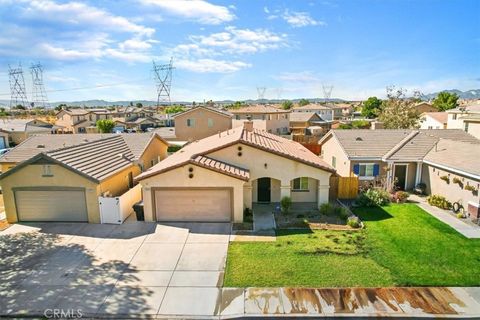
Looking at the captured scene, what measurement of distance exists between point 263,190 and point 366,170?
338 inches

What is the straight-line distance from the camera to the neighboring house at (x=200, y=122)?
164 ft

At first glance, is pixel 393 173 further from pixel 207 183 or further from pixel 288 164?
pixel 207 183

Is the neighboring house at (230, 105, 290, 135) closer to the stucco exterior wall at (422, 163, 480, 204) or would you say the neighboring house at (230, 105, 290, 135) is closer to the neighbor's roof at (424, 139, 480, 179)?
the neighbor's roof at (424, 139, 480, 179)

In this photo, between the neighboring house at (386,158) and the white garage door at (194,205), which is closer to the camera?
the white garage door at (194,205)

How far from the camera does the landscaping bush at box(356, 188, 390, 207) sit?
66.2 feet

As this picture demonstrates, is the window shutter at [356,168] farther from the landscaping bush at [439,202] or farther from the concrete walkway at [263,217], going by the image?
the concrete walkway at [263,217]

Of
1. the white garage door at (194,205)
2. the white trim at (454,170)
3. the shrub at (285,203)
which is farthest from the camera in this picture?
the shrub at (285,203)

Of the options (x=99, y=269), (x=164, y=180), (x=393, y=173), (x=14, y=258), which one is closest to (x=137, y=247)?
(x=99, y=269)

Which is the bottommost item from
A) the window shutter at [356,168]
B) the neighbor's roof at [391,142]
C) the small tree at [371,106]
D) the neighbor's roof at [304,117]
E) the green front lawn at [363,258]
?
the green front lawn at [363,258]

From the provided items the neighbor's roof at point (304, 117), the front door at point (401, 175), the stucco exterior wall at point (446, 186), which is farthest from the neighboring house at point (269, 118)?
the stucco exterior wall at point (446, 186)

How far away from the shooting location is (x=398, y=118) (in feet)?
131

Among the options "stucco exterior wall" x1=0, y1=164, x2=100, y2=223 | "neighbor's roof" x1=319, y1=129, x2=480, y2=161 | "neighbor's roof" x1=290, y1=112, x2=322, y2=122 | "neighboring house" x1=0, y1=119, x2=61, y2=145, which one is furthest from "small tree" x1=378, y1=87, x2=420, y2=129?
"neighboring house" x1=0, y1=119, x2=61, y2=145

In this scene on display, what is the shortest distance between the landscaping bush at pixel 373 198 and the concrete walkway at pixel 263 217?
585cm

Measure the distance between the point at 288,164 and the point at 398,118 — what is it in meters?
27.9
